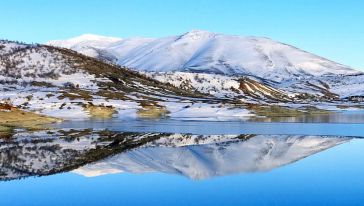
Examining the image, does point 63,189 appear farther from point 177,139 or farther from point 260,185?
point 177,139

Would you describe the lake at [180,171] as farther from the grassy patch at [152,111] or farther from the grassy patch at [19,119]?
the grassy patch at [152,111]

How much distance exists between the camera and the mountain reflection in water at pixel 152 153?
36.2m

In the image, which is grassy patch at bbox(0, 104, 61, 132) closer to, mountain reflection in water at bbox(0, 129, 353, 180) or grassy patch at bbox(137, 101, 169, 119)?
mountain reflection in water at bbox(0, 129, 353, 180)

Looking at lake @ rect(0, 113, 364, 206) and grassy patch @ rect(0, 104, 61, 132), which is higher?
grassy patch @ rect(0, 104, 61, 132)

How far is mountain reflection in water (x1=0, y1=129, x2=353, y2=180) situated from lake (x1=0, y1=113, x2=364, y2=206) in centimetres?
7

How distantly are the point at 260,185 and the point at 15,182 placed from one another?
42.9 feet

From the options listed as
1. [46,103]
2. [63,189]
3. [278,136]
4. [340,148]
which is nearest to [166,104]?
[46,103]

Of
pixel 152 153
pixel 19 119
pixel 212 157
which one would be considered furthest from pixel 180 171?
pixel 19 119

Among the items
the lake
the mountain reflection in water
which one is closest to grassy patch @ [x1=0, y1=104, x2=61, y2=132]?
the mountain reflection in water

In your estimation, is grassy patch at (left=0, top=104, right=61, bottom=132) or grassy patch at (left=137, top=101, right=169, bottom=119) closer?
grassy patch at (left=0, top=104, right=61, bottom=132)

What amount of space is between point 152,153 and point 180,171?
992cm

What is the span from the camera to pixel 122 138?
5891cm

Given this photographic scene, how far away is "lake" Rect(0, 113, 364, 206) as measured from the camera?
2658 cm

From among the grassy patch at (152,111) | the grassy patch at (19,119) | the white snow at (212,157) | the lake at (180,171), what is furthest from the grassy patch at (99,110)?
the white snow at (212,157)
